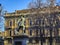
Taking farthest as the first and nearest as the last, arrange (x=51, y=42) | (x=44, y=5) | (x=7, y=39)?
(x=7, y=39), (x=51, y=42), (x=44, y=5)

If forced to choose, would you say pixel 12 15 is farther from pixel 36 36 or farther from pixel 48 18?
pixel 48 18

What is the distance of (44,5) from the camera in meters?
42.3

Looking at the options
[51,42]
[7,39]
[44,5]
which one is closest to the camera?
[44,5]

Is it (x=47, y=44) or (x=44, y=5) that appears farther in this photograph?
(x=47, y=44)

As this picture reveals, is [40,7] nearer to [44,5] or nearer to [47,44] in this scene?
[44,5]

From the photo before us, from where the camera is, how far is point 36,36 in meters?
59.2

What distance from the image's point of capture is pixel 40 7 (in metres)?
43.1

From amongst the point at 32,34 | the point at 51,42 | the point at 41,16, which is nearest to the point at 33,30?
the point at 32,34

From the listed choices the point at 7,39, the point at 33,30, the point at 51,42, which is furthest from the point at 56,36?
the point at 7,39

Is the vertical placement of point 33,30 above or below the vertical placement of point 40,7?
below

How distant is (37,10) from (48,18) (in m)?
2.23

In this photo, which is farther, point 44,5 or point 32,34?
point 32,34

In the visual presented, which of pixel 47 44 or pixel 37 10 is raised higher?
pixel 37 10

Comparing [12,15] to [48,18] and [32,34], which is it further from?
[48,18]
